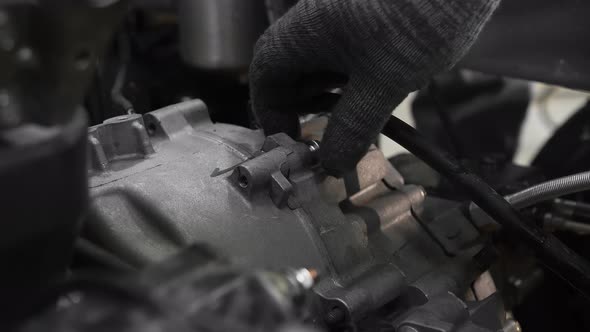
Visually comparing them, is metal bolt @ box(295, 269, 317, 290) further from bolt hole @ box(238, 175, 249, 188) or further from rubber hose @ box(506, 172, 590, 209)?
rubber hose @ box(506, 172, 590, 209)

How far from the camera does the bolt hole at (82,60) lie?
380 millimetres

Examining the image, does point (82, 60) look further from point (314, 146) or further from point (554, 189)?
point (554, 189)

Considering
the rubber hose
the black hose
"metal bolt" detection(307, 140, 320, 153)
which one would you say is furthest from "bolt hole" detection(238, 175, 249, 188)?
the rubber hose

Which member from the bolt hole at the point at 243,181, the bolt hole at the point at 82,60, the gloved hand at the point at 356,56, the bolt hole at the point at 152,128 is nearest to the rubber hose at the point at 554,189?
the gloved hand at the point at 356,56

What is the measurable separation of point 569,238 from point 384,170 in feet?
1.31

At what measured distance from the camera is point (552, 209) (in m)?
0.93

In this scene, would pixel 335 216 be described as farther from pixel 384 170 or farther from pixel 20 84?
pixel 20 84

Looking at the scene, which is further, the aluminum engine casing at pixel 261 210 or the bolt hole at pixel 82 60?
the aluminum engine casing at pixel 261 210

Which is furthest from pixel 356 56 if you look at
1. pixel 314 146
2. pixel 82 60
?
pixel 82 60

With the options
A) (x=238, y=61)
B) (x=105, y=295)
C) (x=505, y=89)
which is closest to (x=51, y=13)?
(x=105, y=295)

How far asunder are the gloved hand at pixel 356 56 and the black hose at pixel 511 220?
0.09m

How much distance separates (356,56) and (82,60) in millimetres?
385

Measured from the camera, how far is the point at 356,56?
27.9 inches

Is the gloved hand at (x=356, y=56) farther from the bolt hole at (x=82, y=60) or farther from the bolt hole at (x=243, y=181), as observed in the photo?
the bolt hole at (x=82, y=60)
